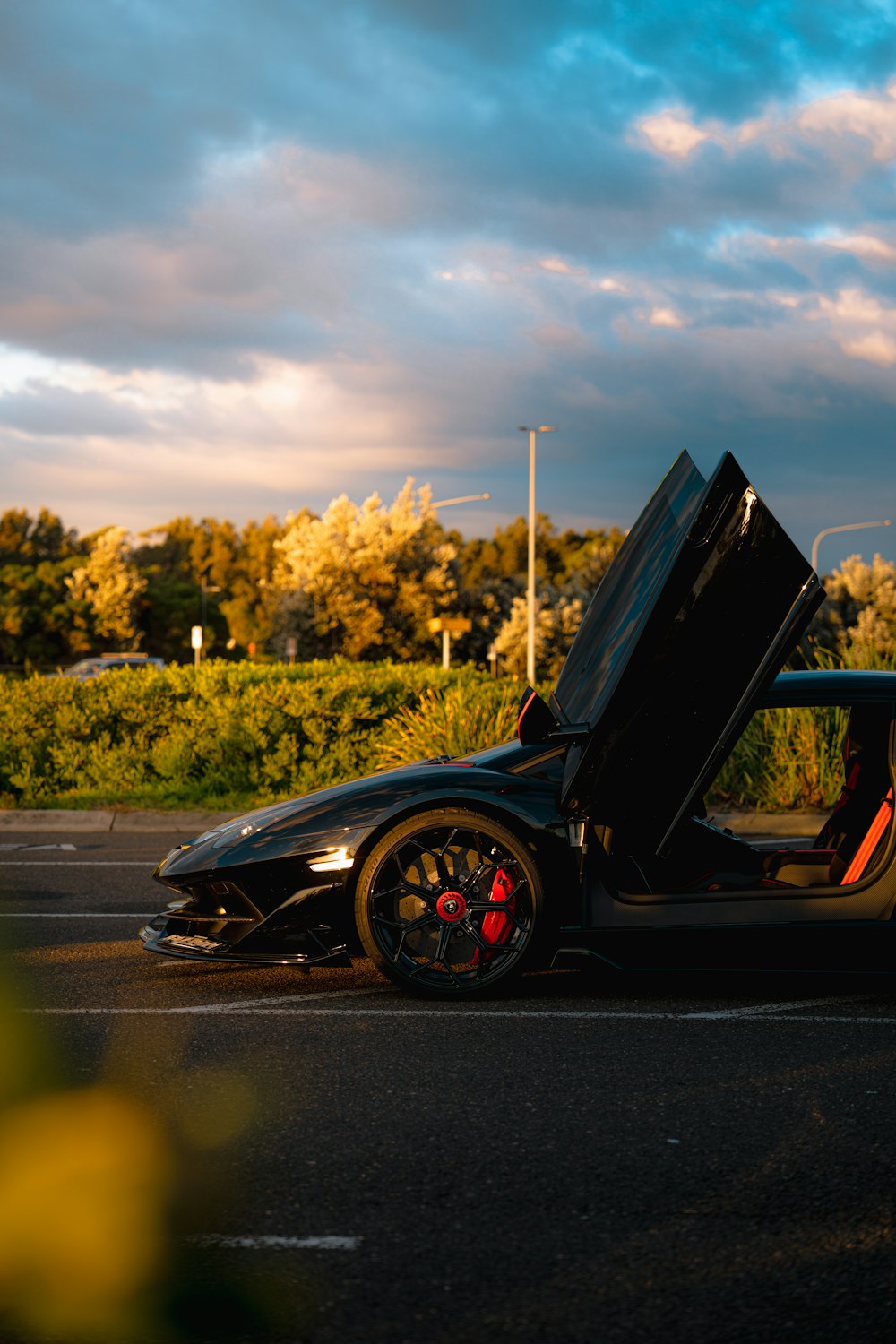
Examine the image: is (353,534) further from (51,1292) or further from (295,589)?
(51,1292)

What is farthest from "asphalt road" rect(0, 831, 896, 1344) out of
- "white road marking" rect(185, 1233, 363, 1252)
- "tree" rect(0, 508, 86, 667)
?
"tree" rect(0, 508, 86, 667)

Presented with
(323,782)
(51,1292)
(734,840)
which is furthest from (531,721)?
(323,782)

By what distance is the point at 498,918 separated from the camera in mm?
5473

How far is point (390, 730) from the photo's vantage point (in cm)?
1329

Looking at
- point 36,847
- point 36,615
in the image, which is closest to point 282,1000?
point 36,847

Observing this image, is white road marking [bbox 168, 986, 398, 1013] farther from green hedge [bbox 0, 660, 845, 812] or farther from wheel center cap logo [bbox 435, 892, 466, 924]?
green hedge [bbox 0, 660, 845, 812]

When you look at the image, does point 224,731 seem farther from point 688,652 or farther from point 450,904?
point 688,652

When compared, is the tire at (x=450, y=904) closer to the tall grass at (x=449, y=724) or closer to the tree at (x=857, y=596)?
the tall grass at (x=449, y=724)

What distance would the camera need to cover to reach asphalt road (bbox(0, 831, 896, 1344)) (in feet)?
9.46

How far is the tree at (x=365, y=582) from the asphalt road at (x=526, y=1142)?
46.9 metres

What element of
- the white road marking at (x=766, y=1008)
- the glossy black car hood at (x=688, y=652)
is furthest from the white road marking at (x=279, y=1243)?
the white road marking at (x=766, y=1008)

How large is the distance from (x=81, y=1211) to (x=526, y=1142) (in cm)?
120

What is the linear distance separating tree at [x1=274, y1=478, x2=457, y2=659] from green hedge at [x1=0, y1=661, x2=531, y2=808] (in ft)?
129

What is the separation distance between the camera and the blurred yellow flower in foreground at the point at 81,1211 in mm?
2861
